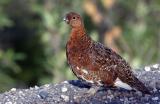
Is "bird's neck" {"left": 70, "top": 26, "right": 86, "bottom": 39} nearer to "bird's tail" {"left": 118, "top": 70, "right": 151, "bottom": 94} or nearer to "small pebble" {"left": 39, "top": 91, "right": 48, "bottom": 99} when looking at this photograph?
"bird's tail" {"left": 118, "top": 70, "right": 151, "bottom": 94}

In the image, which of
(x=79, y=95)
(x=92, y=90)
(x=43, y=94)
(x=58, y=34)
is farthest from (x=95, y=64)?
(x=58, y=34)

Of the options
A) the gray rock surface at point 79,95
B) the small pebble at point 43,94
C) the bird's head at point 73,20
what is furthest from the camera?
the small pebble at point 43,94

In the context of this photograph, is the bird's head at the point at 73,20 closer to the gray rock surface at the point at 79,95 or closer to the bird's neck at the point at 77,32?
the bird's neck at the point at 77,32

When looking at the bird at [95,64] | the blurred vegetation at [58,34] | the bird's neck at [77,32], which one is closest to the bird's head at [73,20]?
the bird's neck at [77,32]

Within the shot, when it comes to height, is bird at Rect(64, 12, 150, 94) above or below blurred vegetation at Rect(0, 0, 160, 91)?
below

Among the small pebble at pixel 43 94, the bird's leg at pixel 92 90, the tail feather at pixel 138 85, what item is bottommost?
the tail feather at pixel 138 85

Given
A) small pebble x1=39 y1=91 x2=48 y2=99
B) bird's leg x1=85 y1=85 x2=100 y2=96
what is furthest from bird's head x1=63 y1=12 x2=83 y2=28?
small pebble x1=39 y1=91 x2=48 y2=99

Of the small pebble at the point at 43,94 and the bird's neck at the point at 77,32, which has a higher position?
the bird's neck at the point at 77,32

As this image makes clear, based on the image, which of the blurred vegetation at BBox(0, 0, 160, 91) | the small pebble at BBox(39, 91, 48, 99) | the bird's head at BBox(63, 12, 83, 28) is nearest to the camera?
the bird's head at BBox(63, 12, 83, 28)

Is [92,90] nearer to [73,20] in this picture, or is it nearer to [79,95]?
[79,95]
